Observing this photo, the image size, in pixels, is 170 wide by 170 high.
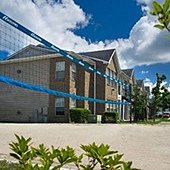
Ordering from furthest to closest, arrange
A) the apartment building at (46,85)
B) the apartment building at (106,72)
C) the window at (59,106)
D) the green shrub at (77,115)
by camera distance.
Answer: the apartment building at (106,72), the apartment building at (46,85), the window at (59,106), the green shrub at (77,115)

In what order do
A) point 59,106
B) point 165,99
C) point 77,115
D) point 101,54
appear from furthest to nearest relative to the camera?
point 165,99, point 101,54, point 59,106, point 77,115

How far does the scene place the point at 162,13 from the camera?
4.57 ft

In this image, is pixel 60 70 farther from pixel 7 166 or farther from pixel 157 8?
pixel 157 8

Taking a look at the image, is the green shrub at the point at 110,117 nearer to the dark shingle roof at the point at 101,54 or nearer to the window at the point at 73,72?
the window at the point at 73,72

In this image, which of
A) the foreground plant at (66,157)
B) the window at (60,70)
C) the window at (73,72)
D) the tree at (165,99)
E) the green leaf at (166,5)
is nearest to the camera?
the green leaf at (166,5)

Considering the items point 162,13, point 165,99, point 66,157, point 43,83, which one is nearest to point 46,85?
point 43,83

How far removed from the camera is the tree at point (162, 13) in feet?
4.48

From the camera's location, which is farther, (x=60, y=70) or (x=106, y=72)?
(x=106, y=72)

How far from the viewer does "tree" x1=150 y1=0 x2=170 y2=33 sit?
1.37m

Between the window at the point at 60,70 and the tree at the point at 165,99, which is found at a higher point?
the window at the point at 60,70

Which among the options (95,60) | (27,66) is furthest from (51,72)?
(95,60)

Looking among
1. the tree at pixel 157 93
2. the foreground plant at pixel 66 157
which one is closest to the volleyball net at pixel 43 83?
the tree at pixel 157 93

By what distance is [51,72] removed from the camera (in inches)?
1107

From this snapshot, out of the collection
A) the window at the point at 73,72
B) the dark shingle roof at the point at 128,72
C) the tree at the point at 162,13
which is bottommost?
the tree at the point at 162,13
